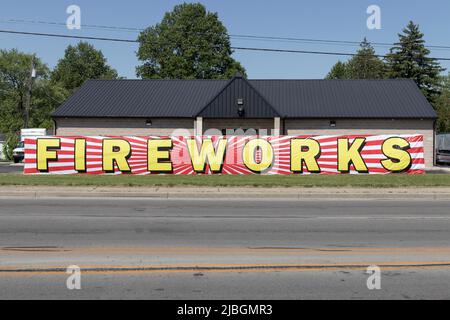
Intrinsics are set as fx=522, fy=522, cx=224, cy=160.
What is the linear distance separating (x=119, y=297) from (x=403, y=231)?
6230mm

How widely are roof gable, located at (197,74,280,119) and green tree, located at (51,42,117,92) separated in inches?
2399

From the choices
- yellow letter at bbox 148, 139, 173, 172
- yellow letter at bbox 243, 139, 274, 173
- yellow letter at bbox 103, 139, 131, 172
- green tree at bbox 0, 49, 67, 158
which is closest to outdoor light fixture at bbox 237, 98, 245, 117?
yellow letter at bbox 243, 139, 274, 173

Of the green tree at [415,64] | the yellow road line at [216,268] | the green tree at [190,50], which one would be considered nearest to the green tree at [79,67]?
the green tree at [190,50]

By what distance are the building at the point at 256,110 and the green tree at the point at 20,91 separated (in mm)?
44407

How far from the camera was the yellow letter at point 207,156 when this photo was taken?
23.1 metres

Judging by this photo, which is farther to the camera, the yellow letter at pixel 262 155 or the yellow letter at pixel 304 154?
the yellow letter at pixel 304 154

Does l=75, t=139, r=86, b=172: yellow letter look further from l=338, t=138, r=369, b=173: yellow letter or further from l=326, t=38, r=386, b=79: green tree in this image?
l=326, t=38, r=386, b=79: green tree

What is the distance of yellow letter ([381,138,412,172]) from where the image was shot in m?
23.5

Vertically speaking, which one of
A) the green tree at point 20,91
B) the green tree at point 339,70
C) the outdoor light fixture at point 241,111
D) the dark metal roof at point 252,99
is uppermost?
the green tree at point 339,70

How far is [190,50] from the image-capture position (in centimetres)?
6303

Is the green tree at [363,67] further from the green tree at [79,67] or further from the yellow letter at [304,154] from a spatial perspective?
the yellow letter at [304,154]

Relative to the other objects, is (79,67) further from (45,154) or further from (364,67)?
(45,154)
